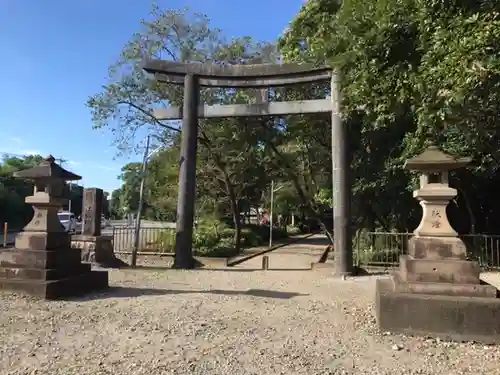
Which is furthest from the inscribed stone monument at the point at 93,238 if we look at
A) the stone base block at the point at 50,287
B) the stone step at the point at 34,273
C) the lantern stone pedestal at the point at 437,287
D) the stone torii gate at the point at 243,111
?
the lantern stone pedestal at the point at 437,287

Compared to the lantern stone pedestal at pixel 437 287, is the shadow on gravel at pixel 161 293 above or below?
below

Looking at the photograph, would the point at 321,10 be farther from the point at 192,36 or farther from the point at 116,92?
the point at 116,92

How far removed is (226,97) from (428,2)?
1103 centimetres

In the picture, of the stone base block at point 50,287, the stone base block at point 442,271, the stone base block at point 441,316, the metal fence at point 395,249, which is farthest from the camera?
the metal fence at point 395,249

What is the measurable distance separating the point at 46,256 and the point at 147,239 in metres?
8.97

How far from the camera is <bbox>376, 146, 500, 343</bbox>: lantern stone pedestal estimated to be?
5.30m

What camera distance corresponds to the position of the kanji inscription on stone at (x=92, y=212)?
462 inches

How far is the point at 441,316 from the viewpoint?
212 inches

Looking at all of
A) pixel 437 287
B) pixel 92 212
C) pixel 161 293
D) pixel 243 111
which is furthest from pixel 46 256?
pixel 243 111

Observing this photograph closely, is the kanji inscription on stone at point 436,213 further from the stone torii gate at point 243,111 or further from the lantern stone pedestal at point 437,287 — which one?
the stone torii gate at point 243,111

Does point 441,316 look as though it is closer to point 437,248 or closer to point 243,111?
point 437,248

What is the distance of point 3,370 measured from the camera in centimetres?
406

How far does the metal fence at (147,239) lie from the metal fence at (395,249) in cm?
669

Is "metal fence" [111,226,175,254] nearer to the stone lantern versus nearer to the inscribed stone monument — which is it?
the inscribed stone monument
